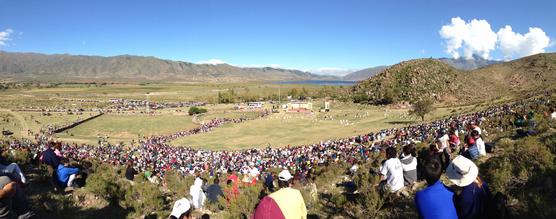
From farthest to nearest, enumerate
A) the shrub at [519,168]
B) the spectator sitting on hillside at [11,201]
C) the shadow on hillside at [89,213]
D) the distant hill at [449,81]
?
1. the distant hill at [449,81]
2. the shadow on hillside at [89,213]
3. the shrub at [519,168]
4. the spectator sitting on hillside at [11,201]

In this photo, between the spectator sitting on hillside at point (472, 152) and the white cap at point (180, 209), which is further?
the spectator sitting on hillside at point (472, 152)

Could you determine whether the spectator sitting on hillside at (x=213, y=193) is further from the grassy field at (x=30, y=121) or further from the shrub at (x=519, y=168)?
the grassy field at (x=30, y=121)

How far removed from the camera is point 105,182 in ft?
35.7

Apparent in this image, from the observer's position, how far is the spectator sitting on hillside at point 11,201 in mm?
5855

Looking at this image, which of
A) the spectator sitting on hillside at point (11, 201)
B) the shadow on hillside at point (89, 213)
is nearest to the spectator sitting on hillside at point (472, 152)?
the shadow on hillside at point (89, 213)

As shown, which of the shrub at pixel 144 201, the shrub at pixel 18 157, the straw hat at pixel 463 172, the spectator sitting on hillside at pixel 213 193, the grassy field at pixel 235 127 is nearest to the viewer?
the straw hat at pixel 463 172

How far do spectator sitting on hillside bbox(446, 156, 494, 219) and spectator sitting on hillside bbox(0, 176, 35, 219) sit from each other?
21.2ft

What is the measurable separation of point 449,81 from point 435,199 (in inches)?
4261

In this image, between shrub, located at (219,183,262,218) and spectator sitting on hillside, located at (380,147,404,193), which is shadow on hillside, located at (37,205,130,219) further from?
spectator sitting on hillside, located at (380,147,404,193)

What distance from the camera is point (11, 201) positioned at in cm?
623

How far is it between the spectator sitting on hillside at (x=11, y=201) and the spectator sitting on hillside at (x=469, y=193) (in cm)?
646

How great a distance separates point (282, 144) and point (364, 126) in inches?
574

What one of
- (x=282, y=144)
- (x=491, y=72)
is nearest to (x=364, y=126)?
(x=282, y=144)

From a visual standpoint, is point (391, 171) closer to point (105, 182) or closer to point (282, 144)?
point (105, 182)
